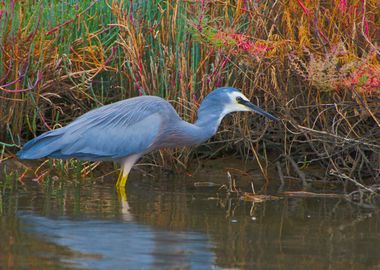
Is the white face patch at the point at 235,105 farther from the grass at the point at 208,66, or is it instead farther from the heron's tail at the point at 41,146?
the heron's tail at the point at 41,146

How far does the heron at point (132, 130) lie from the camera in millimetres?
7145

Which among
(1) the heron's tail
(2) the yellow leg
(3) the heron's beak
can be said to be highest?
(3) the heron's beak

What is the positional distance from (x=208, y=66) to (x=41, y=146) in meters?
1.82

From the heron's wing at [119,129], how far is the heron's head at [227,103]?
33cm

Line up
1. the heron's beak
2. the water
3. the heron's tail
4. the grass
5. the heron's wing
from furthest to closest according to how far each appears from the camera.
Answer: the heron's beak, the grass, the heron's wing, the heron's tail, the water

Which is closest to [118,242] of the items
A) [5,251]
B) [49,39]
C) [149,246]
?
[149,246]

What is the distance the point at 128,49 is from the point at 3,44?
104 centimetres

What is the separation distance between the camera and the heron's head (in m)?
7.56

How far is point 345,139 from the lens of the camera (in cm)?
702

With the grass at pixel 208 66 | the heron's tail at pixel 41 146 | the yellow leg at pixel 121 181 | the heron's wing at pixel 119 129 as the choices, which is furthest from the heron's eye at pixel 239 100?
the heron's tail at pixel 41 146

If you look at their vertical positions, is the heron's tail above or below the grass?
below

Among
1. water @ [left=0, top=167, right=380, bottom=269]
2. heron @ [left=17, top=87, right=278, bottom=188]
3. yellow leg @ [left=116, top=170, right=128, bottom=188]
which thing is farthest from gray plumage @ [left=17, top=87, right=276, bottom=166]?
water @ [left=0, top=167, right=380, bottom=269]

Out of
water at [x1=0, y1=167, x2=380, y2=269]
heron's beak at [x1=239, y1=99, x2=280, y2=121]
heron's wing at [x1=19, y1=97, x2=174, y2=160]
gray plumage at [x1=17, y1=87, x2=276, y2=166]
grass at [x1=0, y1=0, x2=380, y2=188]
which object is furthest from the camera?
heron's beak at [x1=239, y1=99, x2=280, y2=121]

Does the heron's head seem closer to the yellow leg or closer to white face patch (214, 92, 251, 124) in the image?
white face patch (214, 92, 251, 124)
